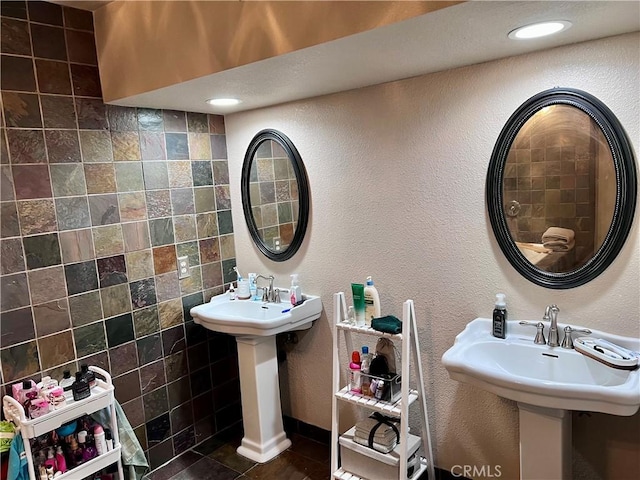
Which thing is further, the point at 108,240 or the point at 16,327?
the point at 108,240

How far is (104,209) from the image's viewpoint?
2.23m

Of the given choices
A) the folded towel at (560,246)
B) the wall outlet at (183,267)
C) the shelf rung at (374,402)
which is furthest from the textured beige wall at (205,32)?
the shelf rung at (374,402)

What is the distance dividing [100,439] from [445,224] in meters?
1.83

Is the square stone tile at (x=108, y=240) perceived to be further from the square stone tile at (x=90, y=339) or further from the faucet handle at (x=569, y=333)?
the faucet handle at (x=569, y=333)

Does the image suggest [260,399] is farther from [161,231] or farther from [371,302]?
[161,231]

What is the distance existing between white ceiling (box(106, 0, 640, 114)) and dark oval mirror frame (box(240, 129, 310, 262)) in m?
0.30

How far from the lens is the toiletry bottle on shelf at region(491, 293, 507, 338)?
1.87 meters

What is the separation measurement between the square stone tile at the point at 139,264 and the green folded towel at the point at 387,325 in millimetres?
1258

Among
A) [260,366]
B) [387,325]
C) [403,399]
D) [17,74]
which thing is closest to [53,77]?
[17,74]

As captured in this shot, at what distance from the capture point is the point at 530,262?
183cm

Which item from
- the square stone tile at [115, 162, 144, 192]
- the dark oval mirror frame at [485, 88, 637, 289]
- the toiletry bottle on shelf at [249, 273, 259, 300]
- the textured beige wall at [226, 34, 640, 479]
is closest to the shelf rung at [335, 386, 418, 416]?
the textured beige wall at [226, 34, 640, 479]

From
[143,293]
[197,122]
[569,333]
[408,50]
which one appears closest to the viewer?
[408,50]

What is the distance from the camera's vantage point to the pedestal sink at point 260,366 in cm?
244

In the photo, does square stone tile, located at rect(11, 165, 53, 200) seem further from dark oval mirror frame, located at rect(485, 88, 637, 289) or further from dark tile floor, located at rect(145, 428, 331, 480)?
dark oval mirror frame, located at rect(485, 88, 637, 289)
